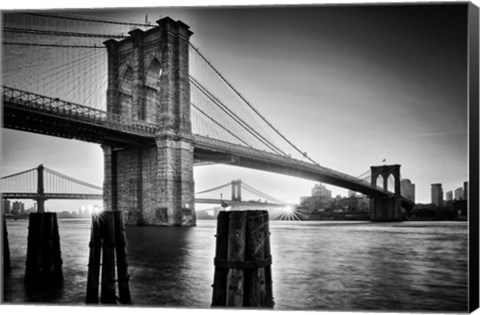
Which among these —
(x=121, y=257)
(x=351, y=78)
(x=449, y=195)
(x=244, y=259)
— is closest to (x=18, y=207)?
(x=121, y=257)

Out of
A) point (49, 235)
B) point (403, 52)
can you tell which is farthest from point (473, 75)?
point (49, 235)

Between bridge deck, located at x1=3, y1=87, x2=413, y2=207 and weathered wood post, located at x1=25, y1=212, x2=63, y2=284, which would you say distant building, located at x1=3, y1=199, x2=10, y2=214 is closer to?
weathered wood post, located at x1=25, y1=212, x2=63, y2=284

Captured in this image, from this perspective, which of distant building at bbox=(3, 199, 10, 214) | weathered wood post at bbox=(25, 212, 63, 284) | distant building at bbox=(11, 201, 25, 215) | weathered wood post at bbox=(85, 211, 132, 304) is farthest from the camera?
distant building at bbox=(11, 201, 25, 215)

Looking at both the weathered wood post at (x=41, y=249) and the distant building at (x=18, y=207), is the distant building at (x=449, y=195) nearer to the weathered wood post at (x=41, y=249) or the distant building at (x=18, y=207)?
the weathered wood post at (x=41, y=249)

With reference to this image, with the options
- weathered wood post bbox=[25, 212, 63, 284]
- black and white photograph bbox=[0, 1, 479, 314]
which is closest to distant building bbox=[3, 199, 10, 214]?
black and white photograph bbox=[0, 1, 479, 314]

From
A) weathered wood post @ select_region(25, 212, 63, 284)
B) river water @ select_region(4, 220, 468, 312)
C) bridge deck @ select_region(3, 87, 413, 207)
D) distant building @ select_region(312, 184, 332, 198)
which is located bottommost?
river water @ select_region(4, 220, 468, 312)
